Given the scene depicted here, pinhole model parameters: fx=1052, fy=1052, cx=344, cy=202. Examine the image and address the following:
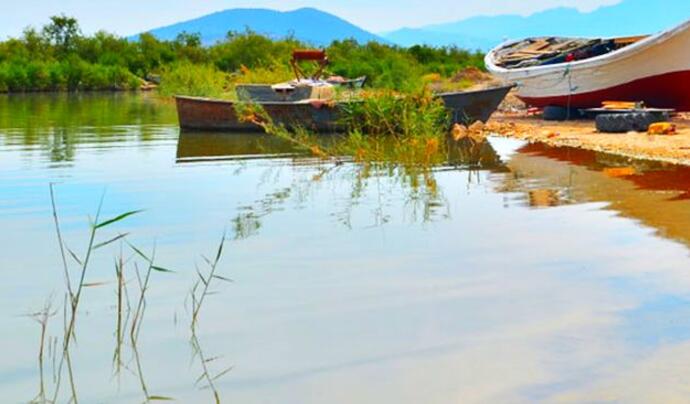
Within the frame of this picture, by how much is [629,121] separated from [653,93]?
218 cm

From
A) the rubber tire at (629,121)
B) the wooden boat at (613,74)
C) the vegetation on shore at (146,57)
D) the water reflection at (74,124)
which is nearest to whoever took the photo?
the rubber tire at (629,121)

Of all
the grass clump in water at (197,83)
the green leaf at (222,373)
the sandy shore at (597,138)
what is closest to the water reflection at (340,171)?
the sandy shore at (597,138)

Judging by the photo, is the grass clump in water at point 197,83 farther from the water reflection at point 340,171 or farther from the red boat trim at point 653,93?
the red boat trim at point 653,93

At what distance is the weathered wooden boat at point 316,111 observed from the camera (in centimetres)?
1838

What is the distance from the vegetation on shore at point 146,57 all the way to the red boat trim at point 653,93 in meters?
20.1

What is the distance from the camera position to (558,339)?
5.44 meters

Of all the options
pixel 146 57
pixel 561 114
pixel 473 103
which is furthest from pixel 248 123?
pixel 146 57

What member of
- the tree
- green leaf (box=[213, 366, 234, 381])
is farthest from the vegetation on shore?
green leaf (box=[213, 366, 234, 381])

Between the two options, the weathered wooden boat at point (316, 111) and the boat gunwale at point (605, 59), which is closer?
the boat gunwale at point (605, 59)

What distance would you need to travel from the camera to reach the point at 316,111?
1853 cm

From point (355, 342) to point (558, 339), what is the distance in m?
1.05

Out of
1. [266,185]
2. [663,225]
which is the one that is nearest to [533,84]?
[266,185]

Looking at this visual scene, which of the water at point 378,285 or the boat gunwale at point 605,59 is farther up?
the boat gunwale at point 605,59

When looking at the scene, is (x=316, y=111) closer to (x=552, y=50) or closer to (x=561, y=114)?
(x=561, y=114)
